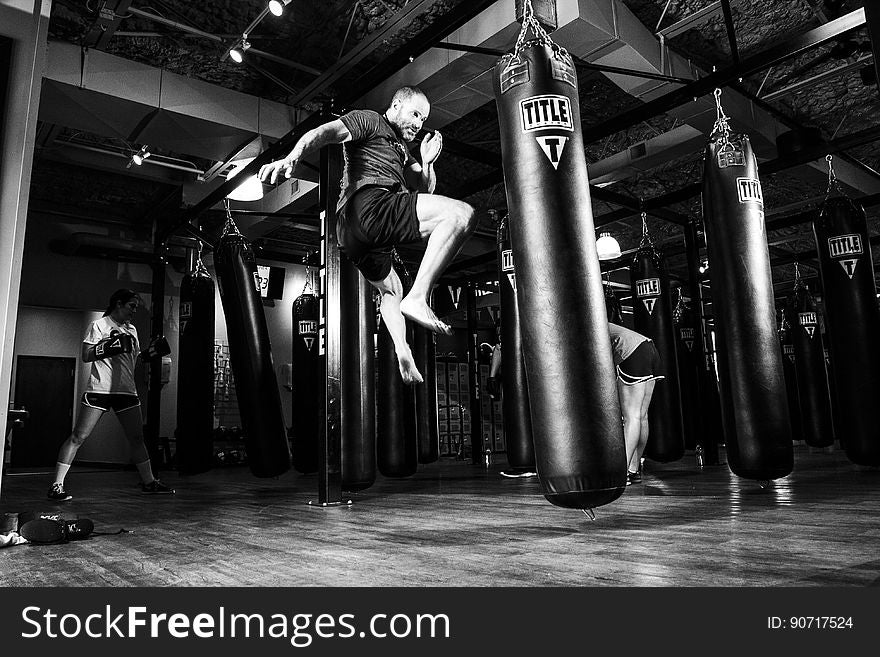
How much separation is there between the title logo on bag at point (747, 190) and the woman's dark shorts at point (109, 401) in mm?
4556

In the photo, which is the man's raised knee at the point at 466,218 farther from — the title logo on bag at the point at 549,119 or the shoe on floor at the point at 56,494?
the shoe on floor at the point at 56,494

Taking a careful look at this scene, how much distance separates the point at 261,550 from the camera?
228 centimetres

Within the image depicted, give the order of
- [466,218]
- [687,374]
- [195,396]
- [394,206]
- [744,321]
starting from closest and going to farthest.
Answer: [466,218], [394,206], [744,321], [195,396], [687,374]

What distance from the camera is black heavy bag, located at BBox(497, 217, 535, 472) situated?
190 inches

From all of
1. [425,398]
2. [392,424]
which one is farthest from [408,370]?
[425,398]

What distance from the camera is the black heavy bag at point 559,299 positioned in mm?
1873

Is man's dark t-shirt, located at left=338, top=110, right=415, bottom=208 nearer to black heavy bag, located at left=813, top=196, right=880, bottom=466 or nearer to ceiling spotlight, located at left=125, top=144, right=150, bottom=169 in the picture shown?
black heavy bag, located at left=813, top=196, right=880, bottom=466

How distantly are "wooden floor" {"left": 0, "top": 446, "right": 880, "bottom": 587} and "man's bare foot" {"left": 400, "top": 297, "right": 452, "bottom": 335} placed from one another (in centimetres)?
83

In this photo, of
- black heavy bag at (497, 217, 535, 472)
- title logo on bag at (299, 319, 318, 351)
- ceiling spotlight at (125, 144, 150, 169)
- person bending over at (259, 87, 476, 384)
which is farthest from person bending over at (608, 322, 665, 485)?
ceiling spotlight at (125, 144, 150, 169)

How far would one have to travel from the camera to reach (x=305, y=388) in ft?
19.9

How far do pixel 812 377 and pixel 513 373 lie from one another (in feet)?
18.4

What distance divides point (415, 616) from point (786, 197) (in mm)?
9412

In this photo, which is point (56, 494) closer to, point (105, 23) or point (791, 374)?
point (105, 23)

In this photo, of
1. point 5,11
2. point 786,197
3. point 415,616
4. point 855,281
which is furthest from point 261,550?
point 786,197
